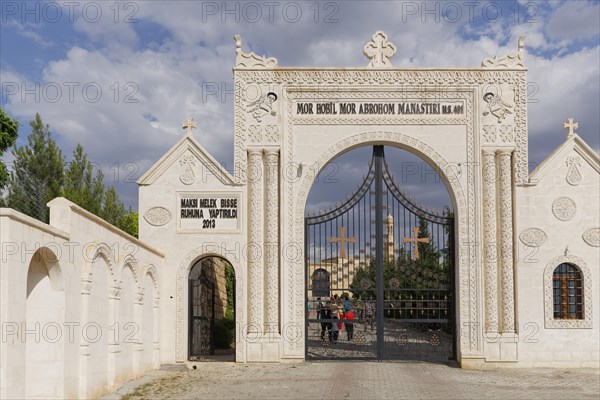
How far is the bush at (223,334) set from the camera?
62.3 ft

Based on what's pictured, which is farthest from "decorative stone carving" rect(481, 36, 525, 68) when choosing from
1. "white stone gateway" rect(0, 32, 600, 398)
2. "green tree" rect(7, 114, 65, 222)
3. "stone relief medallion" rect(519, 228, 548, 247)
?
"green tree" rect(7, 114, 65, 222)

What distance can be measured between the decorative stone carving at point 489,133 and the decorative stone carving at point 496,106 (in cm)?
26

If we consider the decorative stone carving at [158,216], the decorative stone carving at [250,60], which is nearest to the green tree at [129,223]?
the decorative stone carving at [158,216]

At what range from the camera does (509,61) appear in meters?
16.1

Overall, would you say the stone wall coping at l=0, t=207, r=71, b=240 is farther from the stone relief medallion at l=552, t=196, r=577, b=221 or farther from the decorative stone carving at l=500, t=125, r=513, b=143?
the stone relief medallion at l=552, t=196, r=577, b=221

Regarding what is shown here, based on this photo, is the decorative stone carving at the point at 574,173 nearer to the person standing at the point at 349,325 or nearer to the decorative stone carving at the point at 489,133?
the decorative stone carving at the point at 489,133

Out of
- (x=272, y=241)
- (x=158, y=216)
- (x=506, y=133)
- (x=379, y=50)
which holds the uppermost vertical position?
(x=379, y=50)

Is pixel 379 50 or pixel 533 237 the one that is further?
pixel 379 50

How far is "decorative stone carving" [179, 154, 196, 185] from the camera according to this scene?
16.0 meters

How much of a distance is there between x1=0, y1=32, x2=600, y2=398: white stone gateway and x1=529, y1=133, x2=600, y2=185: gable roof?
32mm

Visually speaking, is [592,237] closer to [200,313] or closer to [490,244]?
[490,244]

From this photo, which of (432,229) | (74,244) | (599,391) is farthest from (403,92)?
(74,244)

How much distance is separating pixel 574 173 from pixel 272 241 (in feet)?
23.8

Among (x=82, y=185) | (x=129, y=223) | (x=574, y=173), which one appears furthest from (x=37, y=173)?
(x=574, y=173)
